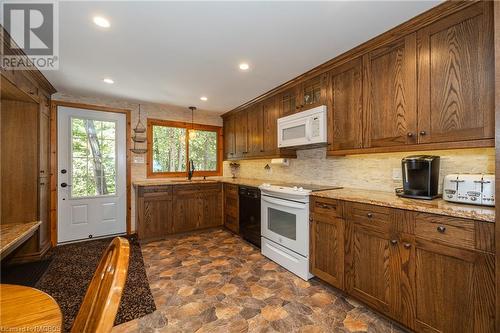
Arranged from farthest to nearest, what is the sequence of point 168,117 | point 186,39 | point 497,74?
point 168,117
point 186,39
point 497,74

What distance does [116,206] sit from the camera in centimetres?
379

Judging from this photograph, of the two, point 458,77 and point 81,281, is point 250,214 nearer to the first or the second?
point 81,281

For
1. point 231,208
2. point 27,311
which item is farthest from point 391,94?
point 231,208

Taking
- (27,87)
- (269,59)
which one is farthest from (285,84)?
(27,87)

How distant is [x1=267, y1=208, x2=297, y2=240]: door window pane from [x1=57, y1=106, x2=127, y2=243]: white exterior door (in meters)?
2.69

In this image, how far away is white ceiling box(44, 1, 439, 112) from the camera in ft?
5.17

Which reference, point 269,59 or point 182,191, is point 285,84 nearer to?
point 269,59

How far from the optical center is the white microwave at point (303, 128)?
8.07 ft

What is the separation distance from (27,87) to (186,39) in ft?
6.69

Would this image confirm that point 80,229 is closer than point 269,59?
No

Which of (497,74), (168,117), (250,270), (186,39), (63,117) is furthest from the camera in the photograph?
(168,117)

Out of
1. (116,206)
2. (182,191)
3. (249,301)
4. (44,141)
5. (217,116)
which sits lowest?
(249,301)

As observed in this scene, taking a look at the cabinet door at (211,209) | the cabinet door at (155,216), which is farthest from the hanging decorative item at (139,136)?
the cabinet door at (211,209)

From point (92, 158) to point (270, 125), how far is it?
297 centimetres
